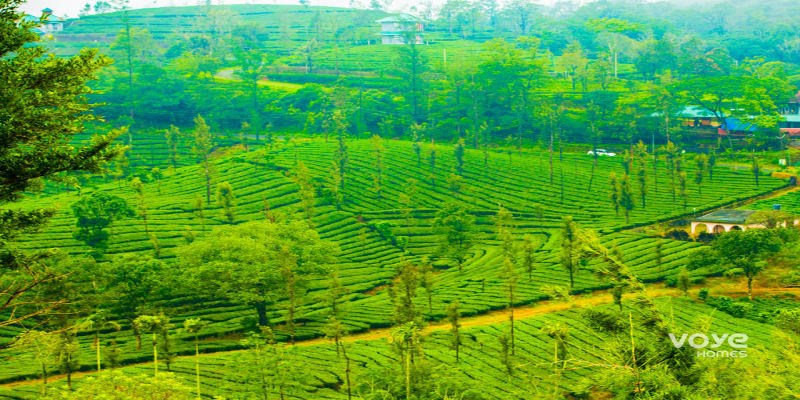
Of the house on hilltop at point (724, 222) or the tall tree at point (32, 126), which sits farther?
the house on hilltop at point (724, 222)

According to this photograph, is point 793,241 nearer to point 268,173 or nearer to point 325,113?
point 268,173

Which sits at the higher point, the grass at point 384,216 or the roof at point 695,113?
the roof at point 695,113

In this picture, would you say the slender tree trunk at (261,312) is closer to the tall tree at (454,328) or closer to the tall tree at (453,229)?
the tall tree at (454,328)

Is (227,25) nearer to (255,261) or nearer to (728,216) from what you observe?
(255,261)

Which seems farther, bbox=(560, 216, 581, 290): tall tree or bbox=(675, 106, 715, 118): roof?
bbox=(675, 106, 715, 118): roof

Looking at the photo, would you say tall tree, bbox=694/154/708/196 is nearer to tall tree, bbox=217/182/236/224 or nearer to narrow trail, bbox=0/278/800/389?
narrow trail, bbox=0/278/800/389

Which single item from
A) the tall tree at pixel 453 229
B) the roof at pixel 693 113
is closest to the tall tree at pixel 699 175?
the roof at pixel 693 113

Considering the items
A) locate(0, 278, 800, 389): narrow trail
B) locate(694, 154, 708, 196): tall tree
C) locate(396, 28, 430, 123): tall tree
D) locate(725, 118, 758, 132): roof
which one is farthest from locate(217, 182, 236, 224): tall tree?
locate(725, 118, 758, 132): roof
